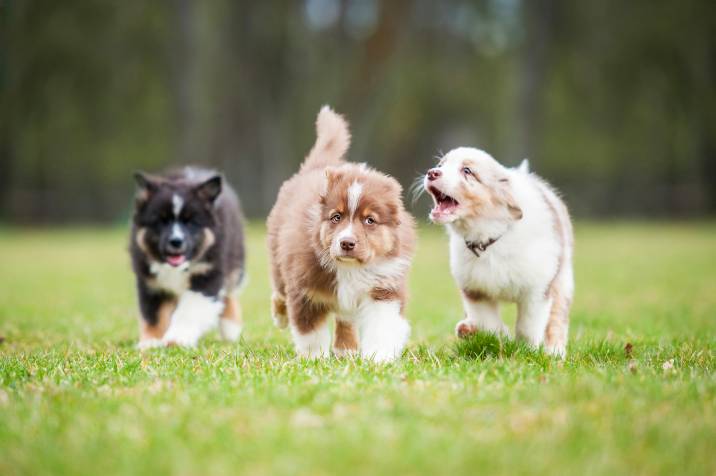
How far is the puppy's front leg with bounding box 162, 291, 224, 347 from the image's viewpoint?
6.97 m

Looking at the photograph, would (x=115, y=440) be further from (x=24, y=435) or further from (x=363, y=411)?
(x=363, y=411)

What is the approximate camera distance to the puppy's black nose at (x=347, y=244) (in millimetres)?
5387

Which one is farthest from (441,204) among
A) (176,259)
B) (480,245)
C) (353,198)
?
(176,259)

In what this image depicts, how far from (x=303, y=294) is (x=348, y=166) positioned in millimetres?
976

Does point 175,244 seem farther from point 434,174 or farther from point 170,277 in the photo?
point 434,174

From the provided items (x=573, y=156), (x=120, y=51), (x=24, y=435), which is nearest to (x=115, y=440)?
(x=24, y=435)

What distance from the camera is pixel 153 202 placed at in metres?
7.29

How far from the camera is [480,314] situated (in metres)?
6.25

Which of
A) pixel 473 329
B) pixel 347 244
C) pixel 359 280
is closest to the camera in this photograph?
pixel 347 244

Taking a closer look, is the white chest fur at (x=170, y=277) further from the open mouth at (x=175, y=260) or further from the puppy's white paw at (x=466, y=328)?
the puppy's white paw at (x=466, y=328)

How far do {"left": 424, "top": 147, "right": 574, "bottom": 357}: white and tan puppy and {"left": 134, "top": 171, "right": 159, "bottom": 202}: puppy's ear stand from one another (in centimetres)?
264

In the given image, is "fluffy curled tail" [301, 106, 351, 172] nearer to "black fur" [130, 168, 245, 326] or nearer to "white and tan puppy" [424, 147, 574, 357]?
"black fur" [130, 168, 245, 326]

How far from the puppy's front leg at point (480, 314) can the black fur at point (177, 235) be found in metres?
2.25

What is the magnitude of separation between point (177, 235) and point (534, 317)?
294cm
